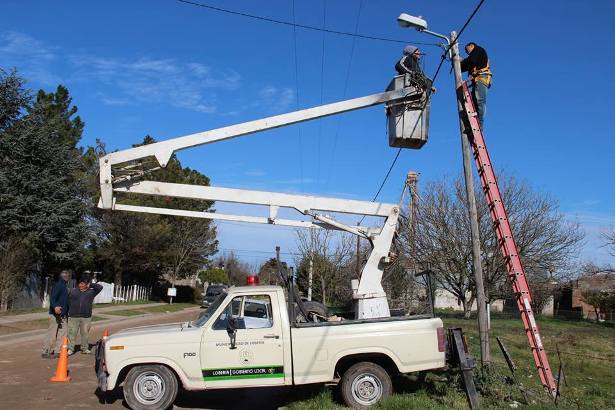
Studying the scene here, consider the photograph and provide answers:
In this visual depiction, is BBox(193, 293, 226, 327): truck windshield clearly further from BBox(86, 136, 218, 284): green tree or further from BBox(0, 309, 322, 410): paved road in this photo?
BBox(86, 136, 218, 284): green tree

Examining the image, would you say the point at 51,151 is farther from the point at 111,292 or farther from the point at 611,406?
the point at 611,406

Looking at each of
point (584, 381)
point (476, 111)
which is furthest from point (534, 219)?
point (476, 111)

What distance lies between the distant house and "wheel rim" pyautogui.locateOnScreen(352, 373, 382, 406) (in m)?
43.2

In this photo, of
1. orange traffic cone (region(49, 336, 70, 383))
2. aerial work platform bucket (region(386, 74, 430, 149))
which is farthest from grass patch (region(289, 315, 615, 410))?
orange traffic cone (region(49, 336, 70, 383))

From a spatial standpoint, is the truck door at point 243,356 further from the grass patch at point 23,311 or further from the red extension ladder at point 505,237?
the grass patch at point 23,311

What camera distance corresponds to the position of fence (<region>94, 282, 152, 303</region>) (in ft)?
129

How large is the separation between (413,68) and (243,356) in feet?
18.8

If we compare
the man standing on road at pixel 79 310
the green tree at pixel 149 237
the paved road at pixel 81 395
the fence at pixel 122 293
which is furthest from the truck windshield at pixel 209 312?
the fence at pixel 122 293

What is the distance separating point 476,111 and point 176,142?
5154 mm

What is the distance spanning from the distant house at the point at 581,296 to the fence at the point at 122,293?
3443 centimetres

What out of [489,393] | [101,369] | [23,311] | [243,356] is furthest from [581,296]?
[101,369]

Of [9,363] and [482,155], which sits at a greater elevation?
[482,155]

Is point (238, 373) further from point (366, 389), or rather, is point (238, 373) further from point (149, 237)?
point (149, 237)

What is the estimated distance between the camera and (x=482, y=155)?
31.4 ft
